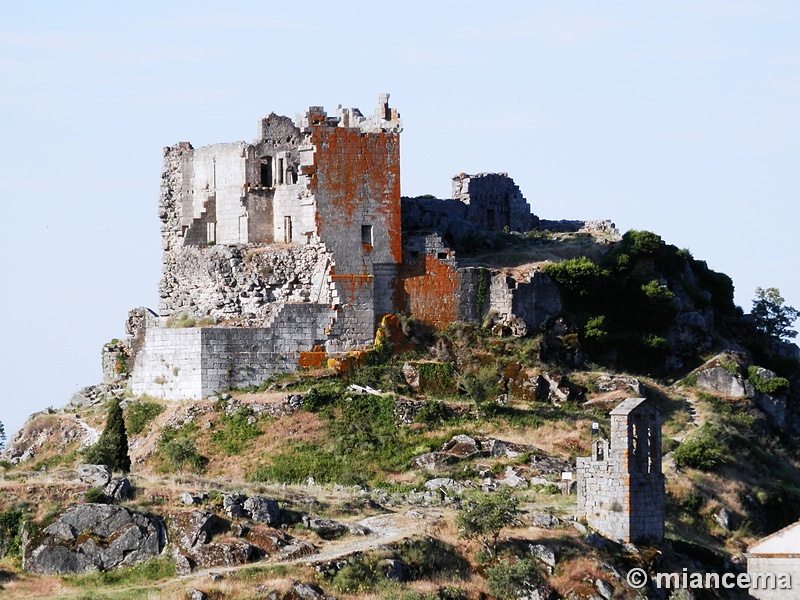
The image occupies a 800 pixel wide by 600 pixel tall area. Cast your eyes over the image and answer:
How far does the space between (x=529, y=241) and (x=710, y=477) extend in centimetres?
1467

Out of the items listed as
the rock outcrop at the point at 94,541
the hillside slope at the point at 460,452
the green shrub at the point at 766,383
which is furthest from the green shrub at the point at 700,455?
the rock outcrop at the point at 94,541

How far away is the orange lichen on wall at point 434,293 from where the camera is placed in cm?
6031

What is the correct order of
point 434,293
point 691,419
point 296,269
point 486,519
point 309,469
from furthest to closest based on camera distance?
point 434,293 → point 296,269 → point 691,419 → point 309,469 → point 486,519

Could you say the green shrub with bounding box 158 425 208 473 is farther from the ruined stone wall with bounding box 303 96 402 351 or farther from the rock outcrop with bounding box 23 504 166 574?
the rock outcrop with bounding box 23 504 166 574

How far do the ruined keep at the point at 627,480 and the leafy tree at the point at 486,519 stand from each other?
8.00 feet

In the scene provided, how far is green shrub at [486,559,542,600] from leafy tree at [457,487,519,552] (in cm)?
101

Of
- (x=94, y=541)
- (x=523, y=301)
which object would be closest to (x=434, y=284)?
(x=523, y=301)

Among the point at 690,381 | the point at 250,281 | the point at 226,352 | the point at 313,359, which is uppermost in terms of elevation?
the point at 250,281

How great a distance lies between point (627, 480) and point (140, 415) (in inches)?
692

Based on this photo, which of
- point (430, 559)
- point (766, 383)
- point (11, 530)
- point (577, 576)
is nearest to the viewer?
point (11, 530)

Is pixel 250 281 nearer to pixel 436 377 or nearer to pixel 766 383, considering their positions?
pixel 436 377

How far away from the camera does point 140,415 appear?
58.5 meters

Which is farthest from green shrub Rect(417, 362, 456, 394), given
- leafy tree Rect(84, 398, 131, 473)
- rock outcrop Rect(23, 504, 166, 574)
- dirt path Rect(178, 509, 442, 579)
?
rock outcrop Rect(23, 504, 166, 574)

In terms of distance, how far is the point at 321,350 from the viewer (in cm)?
5900
